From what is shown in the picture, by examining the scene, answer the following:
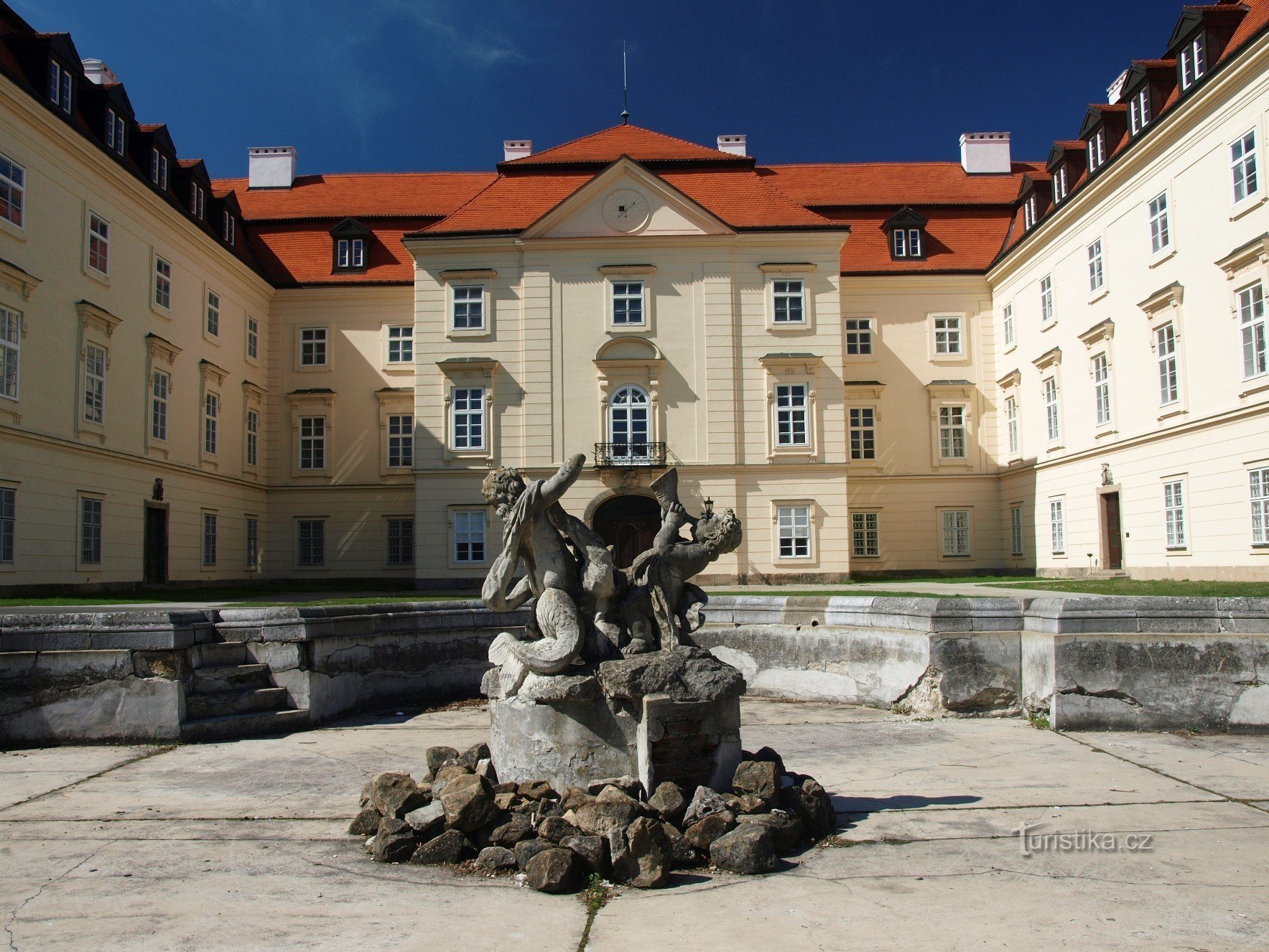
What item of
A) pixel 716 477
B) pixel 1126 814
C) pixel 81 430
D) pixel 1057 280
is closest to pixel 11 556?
pixel 81 430

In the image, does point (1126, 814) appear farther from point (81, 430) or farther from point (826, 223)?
point (826, 223)

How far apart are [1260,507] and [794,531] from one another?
40.5 ft

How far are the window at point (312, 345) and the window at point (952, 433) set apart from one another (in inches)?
831

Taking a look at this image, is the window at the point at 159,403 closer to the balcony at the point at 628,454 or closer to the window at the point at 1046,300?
the balcony at the point at 628,454

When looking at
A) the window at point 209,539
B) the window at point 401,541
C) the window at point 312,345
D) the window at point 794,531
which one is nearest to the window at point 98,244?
the window at point 209,539

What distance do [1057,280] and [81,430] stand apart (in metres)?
26.0

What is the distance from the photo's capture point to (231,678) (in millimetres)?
8906

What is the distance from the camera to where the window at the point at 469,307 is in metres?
29.6

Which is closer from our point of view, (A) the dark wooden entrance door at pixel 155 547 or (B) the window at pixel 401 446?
(A) the dark wooden entrance door at pixel 155 547

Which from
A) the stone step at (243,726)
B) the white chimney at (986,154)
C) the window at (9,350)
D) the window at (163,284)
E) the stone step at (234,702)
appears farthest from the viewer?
the white chimney at (986,154)

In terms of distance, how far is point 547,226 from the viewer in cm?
2934

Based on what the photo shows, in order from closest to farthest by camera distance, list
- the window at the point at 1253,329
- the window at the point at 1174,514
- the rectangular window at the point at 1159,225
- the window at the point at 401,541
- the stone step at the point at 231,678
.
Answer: the stone step at the point at 231,678
the window at the point at 1253,329
the window at the point at 1174,514
the rectangular window at the point at 1159,225
the window at the point at 401,541

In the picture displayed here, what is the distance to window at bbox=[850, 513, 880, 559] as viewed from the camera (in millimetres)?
32938

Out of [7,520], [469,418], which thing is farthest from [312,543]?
[7,520]
